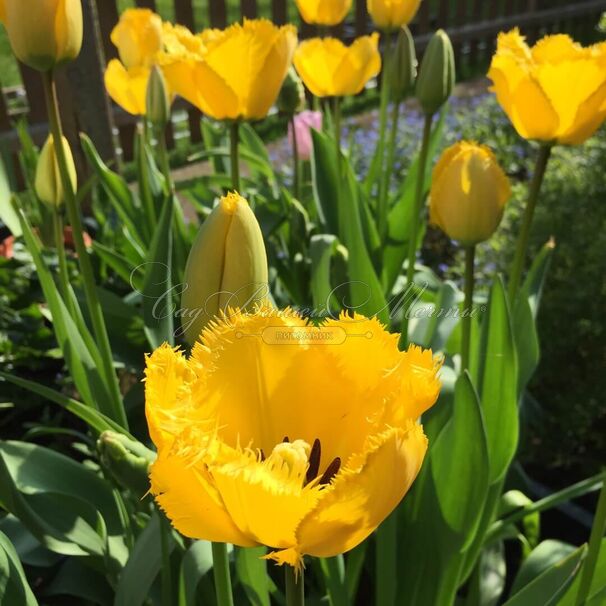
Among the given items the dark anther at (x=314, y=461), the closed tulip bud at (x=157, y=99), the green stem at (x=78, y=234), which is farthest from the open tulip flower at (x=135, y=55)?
the dark anther at (x=314, y=461)

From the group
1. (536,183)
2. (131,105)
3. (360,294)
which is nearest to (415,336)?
(360,294)

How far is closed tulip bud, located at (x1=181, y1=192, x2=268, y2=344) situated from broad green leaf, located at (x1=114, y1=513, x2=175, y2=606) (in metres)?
0.32

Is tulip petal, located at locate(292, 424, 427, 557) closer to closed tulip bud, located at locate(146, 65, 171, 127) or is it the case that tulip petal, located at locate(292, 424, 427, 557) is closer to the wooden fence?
closed tulip bud, located at locate(146, 65, 171, 127)

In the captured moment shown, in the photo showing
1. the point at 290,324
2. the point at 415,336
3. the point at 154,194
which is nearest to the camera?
the point at 290,324

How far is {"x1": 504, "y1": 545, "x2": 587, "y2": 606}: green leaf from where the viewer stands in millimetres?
798

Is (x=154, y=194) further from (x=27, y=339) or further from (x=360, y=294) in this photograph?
(x=360, y=294)

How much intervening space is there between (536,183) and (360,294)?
0.94 feet

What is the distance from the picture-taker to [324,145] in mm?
1488

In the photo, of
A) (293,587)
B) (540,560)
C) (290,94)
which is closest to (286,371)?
(293,587)

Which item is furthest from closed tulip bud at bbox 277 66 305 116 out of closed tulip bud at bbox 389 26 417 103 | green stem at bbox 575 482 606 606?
green stem at bbox 575 482 606 606

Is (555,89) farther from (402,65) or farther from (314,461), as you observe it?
(314,461)

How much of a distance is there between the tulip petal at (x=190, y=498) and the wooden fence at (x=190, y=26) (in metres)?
1.36

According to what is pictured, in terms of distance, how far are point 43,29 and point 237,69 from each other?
0.30m

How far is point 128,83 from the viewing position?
1.34 m
